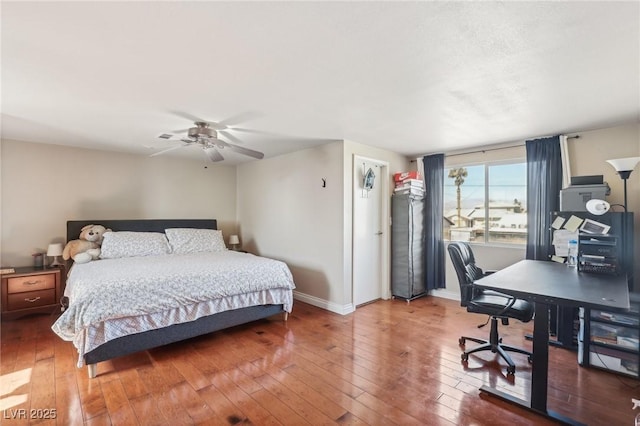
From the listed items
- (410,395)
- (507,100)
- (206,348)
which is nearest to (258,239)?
(206,348)

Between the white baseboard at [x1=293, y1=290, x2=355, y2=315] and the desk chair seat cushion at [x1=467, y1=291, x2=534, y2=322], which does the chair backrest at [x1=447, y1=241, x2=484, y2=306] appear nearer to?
the desk chair seat cushion at [x1=467, y1=291, x2=534, y2=322]

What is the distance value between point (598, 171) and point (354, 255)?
287 centimetres

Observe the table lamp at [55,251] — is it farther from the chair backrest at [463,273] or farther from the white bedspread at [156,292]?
the chair backrest at [463,273]

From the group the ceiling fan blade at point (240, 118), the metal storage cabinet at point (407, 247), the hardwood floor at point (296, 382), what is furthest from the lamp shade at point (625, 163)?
the ceiling fan blade at point (240, 118)

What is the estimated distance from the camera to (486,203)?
4133 millimetres

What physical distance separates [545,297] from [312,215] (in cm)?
281

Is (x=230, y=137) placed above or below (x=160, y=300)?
above

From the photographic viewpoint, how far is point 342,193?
370 centimetres

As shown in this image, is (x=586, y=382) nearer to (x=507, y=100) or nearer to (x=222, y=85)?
(x=507, y=100)

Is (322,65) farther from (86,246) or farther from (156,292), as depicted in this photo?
(86,246)

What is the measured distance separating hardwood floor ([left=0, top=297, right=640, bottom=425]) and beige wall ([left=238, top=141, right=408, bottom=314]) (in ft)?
2.81

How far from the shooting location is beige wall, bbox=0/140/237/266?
370 centimetres

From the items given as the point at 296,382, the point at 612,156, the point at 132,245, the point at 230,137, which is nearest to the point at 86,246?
the point at 132,245

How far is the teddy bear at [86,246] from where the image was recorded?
3511 millimetres
